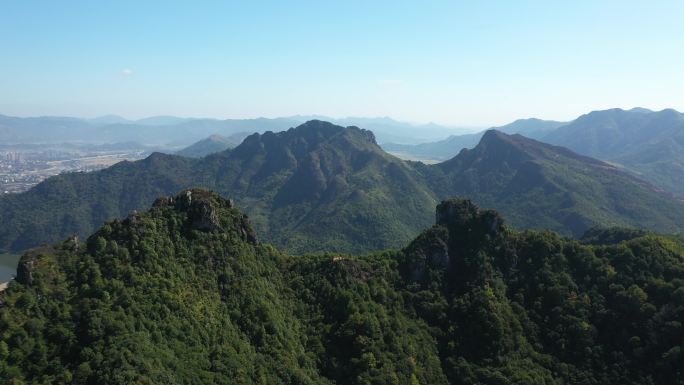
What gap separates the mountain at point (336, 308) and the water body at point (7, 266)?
9229cm

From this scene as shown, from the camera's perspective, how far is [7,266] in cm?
15225

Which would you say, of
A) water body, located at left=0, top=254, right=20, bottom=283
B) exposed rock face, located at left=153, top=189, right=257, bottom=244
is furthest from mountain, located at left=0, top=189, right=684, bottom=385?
water body, located at left=0, top=254, right=20, bottom=283

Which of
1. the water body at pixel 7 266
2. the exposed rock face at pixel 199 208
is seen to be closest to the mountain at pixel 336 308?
the exposed rock face at pixel 199 208

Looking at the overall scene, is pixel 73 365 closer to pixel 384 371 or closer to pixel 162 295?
pixel 162 295

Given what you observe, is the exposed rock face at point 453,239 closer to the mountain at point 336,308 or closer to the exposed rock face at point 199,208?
the mountain at point 336,308

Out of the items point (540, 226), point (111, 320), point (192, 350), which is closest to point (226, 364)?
point (192, 350)

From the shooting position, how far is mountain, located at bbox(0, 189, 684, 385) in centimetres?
4906

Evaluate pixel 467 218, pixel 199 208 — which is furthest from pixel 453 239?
pixel 199 208

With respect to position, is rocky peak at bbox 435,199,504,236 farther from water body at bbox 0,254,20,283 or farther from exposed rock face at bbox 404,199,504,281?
water body at bbox 0,254,20,283

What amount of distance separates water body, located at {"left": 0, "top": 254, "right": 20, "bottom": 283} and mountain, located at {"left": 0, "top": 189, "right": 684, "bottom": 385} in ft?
303

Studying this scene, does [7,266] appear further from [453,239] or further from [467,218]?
[467,218]

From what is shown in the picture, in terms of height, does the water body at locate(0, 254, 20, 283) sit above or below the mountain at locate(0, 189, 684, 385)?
below

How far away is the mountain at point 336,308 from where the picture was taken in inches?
1932

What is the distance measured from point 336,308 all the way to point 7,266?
13509cm
